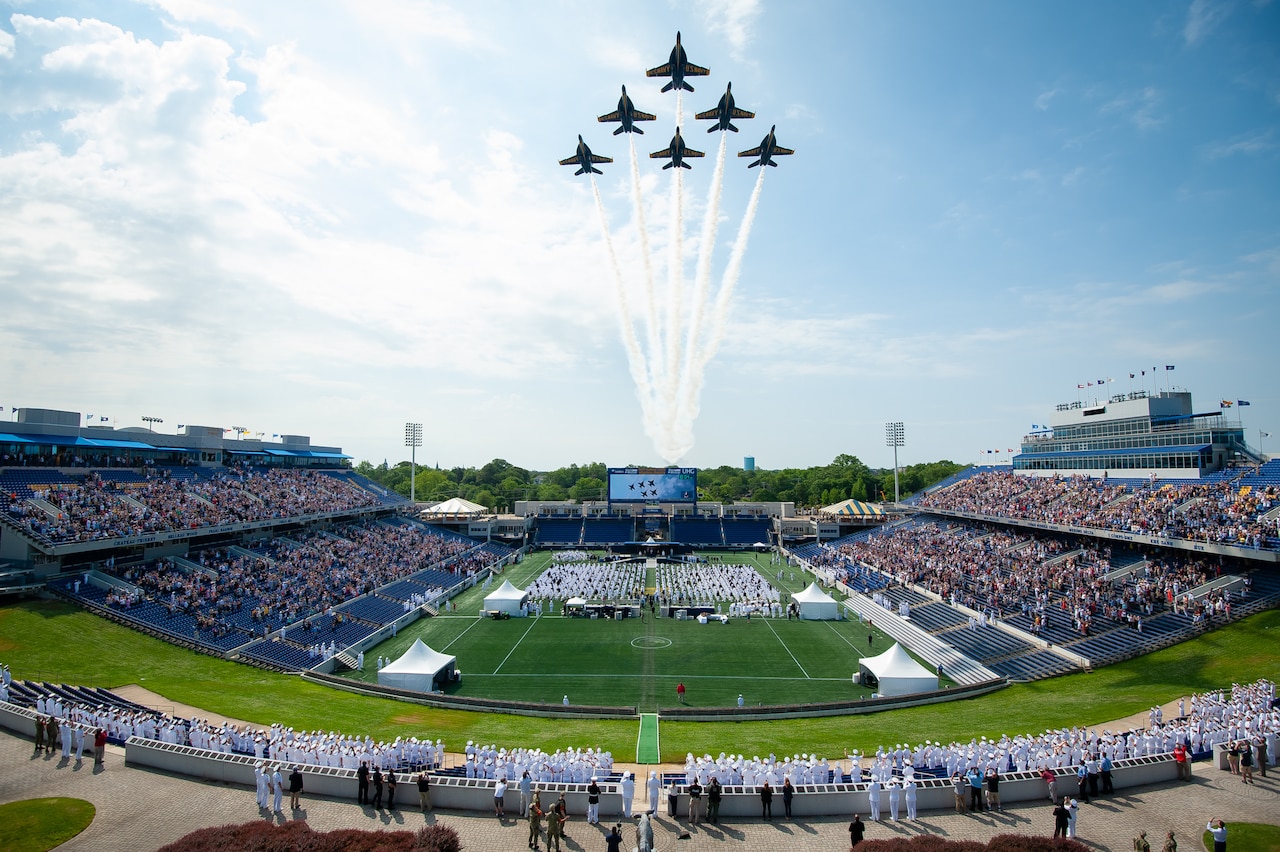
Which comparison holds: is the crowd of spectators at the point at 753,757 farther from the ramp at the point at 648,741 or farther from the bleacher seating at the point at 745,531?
the bleacher seating at the point at 745,531

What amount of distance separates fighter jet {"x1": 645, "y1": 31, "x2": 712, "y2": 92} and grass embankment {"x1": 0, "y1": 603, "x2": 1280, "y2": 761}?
38269 millimetres

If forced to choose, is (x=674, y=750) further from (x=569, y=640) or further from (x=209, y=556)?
(x=209, y=556)

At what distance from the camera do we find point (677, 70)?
4325 cm

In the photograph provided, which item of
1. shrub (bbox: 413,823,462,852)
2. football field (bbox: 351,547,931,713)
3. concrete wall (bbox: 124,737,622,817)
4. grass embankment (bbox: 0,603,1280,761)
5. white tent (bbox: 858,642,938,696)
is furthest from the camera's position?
football field (bbox: 351,547,931,713)

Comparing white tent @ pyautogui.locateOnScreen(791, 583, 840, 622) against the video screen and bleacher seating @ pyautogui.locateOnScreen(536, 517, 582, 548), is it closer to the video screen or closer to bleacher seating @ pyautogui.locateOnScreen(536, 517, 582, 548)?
the video screen

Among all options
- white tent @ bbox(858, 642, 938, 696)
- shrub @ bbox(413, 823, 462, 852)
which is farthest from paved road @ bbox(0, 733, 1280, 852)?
white tent @ bbox(858, 642, 938, 696)

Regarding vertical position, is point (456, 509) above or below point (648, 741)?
above

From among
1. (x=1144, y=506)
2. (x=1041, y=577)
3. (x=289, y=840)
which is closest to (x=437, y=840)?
(x=289, y=840)

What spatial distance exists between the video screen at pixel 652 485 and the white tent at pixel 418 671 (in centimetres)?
4631

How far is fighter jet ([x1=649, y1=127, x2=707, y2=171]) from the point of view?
158 feet

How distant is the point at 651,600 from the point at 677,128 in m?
34.5

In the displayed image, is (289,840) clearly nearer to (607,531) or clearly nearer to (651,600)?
(651,600)

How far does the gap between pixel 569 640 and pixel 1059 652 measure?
26521 mm

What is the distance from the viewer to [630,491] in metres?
79.3
